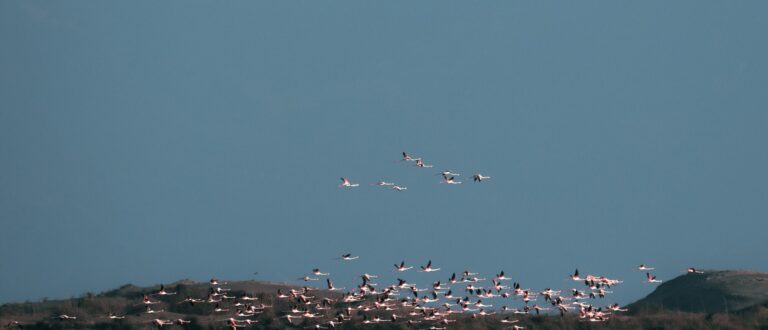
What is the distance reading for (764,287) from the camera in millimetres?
80250

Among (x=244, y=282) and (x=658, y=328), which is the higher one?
(x=244, y=282)

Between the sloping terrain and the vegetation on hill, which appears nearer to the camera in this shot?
A: the vegetation on hill

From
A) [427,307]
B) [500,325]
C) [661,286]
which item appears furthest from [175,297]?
[661,286]

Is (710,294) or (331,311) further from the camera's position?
(710,294)

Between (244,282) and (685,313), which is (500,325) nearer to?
(685,313)

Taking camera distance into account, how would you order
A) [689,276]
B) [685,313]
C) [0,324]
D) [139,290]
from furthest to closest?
[689,276]
[139,290]
[685,313]
[0,324]

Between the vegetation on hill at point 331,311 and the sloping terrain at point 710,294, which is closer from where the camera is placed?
the vegetation on hill at point 331,311

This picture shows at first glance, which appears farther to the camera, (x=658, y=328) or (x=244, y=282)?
(x=244, y=282)

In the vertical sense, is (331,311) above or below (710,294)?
above

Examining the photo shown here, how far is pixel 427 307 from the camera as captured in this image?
75.6 metres

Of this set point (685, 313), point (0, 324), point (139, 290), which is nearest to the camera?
point (0, 324)

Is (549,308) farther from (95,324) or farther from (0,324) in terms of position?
(0,324)

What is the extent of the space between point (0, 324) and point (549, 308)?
3123cm

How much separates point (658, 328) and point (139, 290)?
32761mm
